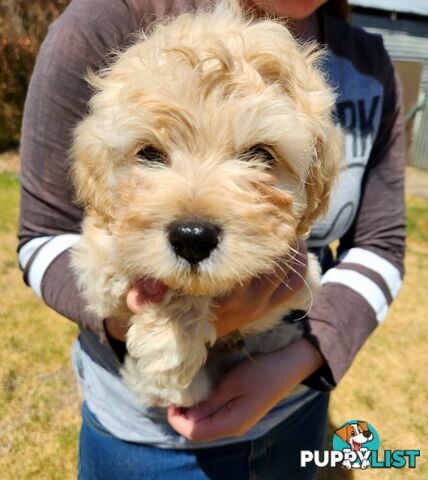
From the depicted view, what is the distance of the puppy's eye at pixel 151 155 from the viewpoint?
1872 mm

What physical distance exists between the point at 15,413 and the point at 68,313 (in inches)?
119

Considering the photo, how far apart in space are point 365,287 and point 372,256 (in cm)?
20

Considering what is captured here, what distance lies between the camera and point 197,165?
1798 mm

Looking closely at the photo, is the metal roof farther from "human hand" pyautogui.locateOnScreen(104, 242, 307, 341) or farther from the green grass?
"human hand" pyautogui.locateOnScreen(104, 242, 307, 341)

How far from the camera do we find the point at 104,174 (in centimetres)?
201

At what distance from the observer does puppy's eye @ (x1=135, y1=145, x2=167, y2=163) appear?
1.87m

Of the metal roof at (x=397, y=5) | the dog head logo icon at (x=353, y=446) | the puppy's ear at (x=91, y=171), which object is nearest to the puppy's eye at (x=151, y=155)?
the puppy's ear at (x=91, y=171)

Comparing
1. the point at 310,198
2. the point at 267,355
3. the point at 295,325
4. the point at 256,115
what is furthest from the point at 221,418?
the point at 256,115

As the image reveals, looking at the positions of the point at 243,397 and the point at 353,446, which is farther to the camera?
the point at 353,446

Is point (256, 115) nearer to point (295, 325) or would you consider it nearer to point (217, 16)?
point (217, 16)

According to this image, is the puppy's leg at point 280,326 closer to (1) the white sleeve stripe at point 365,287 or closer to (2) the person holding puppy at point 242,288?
(2) the person holding puppy at point 242,288

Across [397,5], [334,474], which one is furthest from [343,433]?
[397,5]

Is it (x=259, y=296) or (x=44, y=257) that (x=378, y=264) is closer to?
(x=259, y=296)

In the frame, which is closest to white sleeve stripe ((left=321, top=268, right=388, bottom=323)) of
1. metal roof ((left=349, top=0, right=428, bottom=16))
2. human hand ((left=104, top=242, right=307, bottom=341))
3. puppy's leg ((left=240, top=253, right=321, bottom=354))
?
puppy's leg ((left=240, top=253, right=321, bottom=354))
